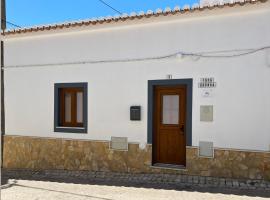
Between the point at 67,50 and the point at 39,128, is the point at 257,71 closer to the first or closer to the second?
the point at 67,50

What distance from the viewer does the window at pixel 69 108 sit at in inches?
336

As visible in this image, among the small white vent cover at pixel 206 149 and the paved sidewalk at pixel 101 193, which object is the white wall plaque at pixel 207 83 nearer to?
the small white vent cover at pixel 206 149

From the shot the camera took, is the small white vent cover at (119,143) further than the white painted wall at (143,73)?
Yes

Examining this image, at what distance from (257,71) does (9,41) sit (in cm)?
754

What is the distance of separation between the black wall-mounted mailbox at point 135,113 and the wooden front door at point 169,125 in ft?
1.42

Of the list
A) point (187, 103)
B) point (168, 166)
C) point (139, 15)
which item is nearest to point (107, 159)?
point (168, 166)

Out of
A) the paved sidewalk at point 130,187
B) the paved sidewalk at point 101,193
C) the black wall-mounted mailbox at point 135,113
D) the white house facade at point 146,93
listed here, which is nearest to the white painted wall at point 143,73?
the white house facade at point 146,93

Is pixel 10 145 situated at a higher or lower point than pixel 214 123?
lower

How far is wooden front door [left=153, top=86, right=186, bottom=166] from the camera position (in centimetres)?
747

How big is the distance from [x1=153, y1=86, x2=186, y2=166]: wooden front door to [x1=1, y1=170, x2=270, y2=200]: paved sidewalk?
568 millimetres

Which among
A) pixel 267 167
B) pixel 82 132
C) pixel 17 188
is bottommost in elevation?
pixel 17 188

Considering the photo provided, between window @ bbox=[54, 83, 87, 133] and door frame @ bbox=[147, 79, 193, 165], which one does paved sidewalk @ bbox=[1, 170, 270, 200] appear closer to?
door frame @ bbox=[147, 79, 193, 165]

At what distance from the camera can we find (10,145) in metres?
9.34

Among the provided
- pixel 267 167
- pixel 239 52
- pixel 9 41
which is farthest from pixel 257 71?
pixel 9 41
